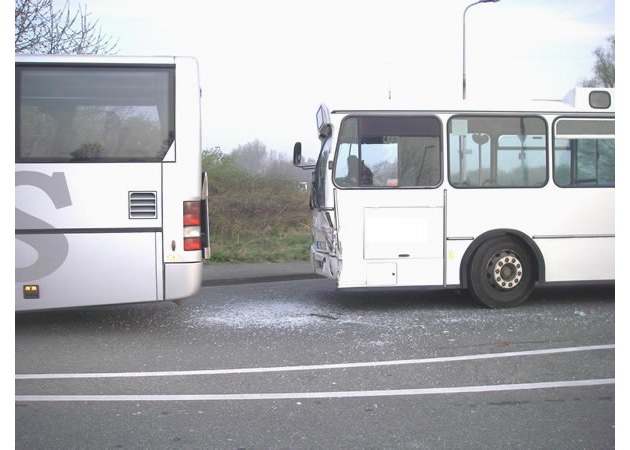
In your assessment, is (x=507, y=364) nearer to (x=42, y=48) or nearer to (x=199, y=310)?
(x=199, y=310)

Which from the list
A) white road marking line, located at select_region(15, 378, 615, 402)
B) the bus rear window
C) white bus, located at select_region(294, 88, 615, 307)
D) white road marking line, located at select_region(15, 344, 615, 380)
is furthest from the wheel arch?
the bus rear window

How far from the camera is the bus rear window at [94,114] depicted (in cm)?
779

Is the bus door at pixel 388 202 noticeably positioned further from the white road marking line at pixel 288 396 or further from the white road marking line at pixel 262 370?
the white road marking line at pixel 288 396

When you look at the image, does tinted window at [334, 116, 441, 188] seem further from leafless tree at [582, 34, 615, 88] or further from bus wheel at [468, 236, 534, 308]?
leafless tree at [582, 34, 615, 88]

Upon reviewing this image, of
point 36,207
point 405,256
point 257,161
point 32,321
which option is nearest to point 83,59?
point 36,207

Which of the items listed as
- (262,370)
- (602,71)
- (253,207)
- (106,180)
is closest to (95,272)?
(106,180)

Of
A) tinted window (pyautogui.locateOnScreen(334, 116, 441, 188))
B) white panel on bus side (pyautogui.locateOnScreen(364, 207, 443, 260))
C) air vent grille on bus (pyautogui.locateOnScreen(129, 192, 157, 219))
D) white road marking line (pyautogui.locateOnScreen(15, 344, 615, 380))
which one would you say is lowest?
white road marking line (pyautogui.locateOnScreen(15, 344, 615, 380))

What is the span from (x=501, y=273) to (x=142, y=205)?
487 centimetres

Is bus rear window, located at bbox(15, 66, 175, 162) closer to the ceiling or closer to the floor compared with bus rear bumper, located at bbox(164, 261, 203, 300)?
closer to the ceiling

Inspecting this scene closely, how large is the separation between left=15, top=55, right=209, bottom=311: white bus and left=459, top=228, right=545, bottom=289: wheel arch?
3622mm

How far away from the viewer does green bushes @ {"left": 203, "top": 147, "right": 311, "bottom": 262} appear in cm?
2012

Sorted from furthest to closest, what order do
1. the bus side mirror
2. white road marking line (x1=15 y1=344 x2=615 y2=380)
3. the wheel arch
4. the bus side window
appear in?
the bus side mirror → the bus side window → the wheel arch → white road marking line (x1=15 y1=344 x2=615 y2=380)

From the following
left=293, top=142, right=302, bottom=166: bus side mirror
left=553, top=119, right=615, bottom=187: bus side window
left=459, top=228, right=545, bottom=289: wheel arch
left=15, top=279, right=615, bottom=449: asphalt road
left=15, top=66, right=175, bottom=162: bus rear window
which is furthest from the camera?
left=293, top=142, right=302, bottom=166: bus side mirror

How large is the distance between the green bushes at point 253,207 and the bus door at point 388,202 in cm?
896
